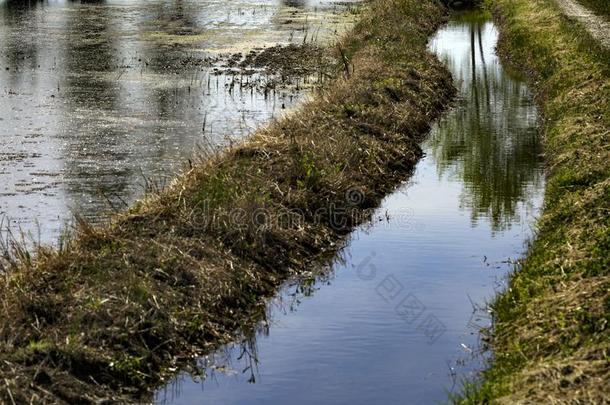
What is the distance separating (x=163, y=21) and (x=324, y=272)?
26.9 metres

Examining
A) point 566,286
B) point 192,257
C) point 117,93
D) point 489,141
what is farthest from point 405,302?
point 117,93

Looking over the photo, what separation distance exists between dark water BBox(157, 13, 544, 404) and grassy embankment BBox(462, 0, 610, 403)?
45cm

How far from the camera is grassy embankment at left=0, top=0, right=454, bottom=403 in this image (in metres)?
9.50

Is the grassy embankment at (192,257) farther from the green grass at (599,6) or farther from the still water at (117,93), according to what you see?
the green grass at (599,6)

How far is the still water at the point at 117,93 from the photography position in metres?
17.1

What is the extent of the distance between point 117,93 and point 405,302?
14542 mm

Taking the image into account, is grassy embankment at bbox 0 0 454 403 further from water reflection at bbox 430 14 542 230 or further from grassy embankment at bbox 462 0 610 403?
grassy embankment at bbox 462 0 610 403

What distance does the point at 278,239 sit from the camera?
43.1 feet

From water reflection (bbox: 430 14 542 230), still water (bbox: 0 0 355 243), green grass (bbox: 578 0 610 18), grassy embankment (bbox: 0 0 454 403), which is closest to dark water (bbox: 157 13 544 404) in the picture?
water reflection (bbox: 430 14 542 230)

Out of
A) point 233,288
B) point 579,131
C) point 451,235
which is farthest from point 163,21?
point 233,288

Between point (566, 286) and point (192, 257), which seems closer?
point (566, 286)

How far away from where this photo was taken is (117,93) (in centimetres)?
2525

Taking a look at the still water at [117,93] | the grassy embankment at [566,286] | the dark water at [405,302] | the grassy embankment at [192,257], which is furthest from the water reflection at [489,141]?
the still water at [117,93]

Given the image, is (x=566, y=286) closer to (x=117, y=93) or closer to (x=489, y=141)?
(x=489, y=141)
